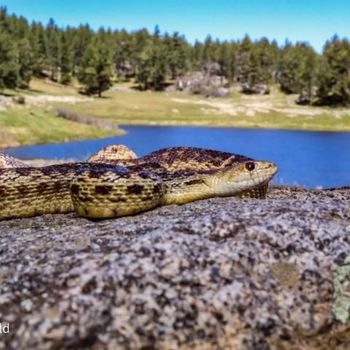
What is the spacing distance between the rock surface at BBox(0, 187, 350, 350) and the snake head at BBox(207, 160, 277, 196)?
7.14 feet

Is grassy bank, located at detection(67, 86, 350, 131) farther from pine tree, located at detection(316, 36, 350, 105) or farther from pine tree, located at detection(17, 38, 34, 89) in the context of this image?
pine tree, located at detection(17, 38, 34, 89)

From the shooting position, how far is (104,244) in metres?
6.23

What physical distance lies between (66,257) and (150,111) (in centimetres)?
15149

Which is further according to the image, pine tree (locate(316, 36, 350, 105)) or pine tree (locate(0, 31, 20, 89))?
pine tree (locate(316, 36, 350, 105))

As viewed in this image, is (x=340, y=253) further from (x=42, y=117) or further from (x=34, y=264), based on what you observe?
(x=42, y=117)

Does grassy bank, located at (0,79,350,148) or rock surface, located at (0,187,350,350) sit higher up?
rock surface, located at (0,187,350,350)

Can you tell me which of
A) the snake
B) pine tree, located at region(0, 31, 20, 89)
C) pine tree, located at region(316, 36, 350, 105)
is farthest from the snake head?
pine tree, located at region(316, 36, 350, 105)

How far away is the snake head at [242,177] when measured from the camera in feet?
29.5

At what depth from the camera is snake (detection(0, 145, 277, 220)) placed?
8062 mm

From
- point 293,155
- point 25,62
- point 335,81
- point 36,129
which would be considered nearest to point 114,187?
point 293,155

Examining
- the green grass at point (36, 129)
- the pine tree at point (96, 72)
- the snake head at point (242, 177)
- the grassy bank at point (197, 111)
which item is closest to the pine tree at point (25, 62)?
the grassy bank at point (197, 111)

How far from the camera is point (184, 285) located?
218 inches

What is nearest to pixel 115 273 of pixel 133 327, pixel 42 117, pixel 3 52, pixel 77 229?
pixel 133 327

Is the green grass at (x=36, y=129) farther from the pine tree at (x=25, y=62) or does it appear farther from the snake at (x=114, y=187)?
the pine tree at (x=25, y=62)
